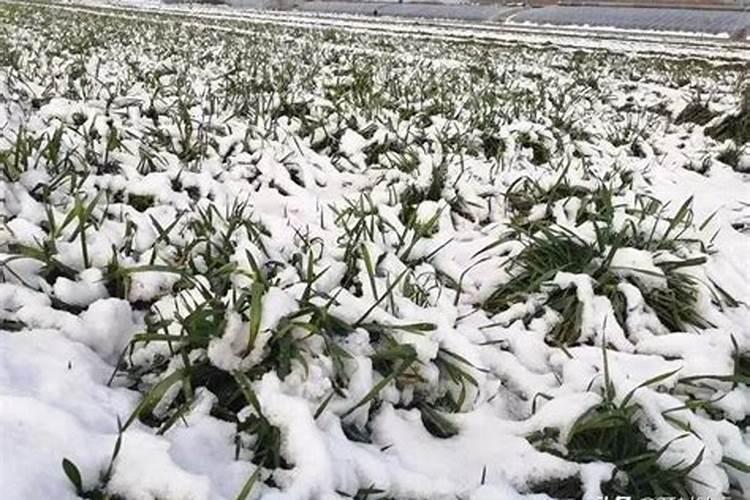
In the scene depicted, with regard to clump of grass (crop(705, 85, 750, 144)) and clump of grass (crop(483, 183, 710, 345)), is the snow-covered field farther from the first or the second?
clump of grass (crop(705, 85, 750, 144))

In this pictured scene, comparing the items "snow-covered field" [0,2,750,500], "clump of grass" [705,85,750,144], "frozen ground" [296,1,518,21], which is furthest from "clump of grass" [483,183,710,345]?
"frozen ground" [296,1,518,21]

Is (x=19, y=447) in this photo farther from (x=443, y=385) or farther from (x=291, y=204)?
(x=291, y=204)

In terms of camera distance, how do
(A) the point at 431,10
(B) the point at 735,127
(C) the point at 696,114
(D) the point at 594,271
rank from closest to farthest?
(D) the point at 594,271, (B) the point at 735,127, (C) the point at 696,114, (A) the point at 431,10

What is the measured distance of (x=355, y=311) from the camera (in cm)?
256

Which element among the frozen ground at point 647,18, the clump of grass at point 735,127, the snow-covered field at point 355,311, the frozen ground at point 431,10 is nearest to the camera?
the snow-covered field at point 355,311

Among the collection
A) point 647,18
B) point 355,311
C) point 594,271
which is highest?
point 355,311

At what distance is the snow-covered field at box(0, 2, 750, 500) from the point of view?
6.66 ft

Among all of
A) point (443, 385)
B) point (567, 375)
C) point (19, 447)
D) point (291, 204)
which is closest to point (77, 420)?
point (19, 447)

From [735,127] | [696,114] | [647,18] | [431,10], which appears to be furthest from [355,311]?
[431,10]

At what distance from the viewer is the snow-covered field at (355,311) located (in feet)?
6.66

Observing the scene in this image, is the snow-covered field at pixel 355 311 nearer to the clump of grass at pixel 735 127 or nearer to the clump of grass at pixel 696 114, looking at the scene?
the clump of grass at pixel 735 127

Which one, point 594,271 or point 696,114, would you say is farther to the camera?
point 696,114

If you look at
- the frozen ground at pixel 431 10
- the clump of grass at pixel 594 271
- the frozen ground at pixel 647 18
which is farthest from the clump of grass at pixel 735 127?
the frozen ground at pixel 431 10

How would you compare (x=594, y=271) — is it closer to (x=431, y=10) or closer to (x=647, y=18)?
(x=647, y=18)
